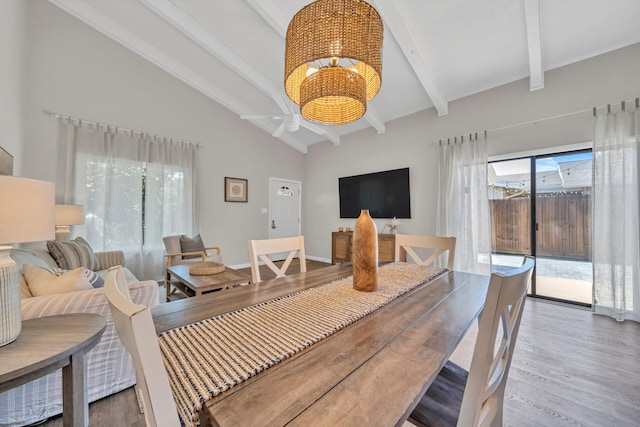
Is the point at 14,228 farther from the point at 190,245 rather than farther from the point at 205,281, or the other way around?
the point at 190,245

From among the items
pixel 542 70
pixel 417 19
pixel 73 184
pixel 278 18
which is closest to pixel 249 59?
pixel 278 18

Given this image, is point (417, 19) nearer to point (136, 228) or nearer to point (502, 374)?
point (502, 374)

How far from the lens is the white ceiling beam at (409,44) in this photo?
8.10 feet

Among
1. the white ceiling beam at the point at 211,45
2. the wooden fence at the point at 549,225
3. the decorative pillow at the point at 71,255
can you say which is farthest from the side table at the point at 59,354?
the wooden fence at the point at 549,225

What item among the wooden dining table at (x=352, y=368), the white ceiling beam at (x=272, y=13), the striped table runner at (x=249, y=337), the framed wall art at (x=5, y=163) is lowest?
the wooden dining table at (x=352, y=368)

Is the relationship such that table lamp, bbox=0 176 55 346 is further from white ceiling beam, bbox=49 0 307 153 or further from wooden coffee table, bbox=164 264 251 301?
white ceiling beam, bbox=49 0 307 153

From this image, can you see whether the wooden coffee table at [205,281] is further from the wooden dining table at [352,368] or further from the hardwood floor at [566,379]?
the wooden dining table at [352,368]

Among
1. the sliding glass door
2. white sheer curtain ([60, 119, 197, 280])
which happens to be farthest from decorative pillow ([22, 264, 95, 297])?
the sliding glass door

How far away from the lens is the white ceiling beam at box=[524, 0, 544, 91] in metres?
2.27

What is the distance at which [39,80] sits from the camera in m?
3.05

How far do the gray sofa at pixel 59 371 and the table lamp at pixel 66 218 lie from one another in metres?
1.98

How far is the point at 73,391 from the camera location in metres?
0.97

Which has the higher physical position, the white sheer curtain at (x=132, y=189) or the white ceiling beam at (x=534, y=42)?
the white ceiling beam at (x=534, y=42)

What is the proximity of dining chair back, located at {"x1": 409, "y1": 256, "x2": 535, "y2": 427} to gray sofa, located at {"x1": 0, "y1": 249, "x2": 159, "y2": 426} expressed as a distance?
1576mm
